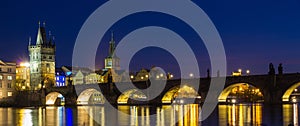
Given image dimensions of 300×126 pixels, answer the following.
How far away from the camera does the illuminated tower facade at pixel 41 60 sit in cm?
13988

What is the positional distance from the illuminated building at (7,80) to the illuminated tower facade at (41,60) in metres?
15.3

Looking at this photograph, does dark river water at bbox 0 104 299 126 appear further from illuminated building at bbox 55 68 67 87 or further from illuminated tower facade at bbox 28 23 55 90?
illuminated building at bbox 55 68 67 87

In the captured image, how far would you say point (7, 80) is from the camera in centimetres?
12106

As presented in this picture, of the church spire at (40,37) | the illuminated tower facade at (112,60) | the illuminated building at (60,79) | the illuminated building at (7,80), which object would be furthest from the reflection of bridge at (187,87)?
the illuminated tower facade at (112,60)

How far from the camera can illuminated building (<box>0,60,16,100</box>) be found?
119562 millimetres

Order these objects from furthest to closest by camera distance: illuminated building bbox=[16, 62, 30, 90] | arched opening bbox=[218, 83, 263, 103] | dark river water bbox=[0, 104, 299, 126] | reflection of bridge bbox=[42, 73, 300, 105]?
illuminated building bbox=[16, 62, 30, 90] < arched opening bbox=[218, 83, 263, 103] < reflection of bridge bbox=[42, 73, 300, 105] < dark river water bbox=[0, 104, 299, 126]

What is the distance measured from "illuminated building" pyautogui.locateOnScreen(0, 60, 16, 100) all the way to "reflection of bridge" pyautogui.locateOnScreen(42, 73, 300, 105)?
11.8 m

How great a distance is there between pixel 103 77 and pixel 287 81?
293ft

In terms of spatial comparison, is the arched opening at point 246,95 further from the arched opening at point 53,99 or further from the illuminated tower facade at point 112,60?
the illuminated tower facade at point 112,60

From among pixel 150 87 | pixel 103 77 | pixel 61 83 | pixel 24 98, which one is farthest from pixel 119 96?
pixel 61 83

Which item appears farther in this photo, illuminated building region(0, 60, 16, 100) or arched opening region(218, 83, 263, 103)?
illuminated building region(0, 60, 16, 100)

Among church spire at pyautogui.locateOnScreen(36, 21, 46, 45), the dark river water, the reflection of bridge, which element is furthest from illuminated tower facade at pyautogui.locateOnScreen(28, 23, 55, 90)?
the dark river water

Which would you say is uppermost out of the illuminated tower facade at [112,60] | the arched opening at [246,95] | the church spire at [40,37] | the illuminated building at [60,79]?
the church spire at [40,37]

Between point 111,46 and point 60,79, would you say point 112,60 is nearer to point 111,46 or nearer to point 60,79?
point 111,46
